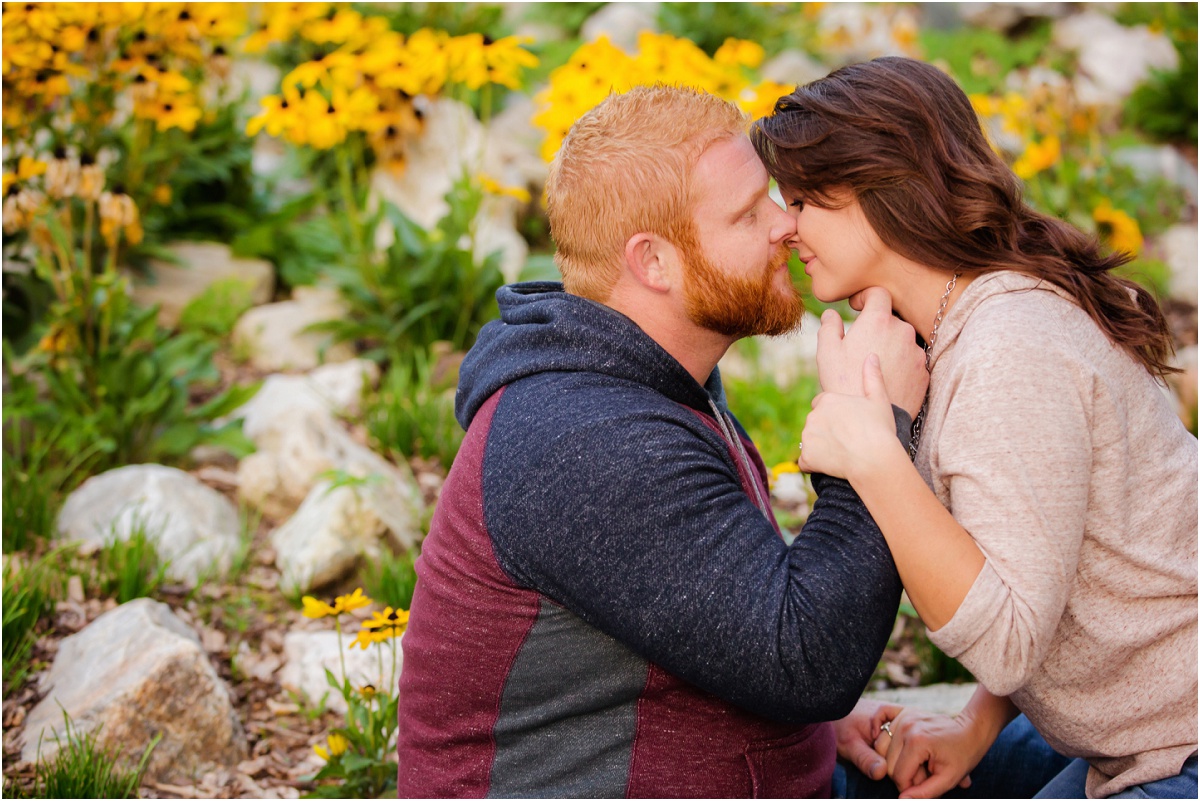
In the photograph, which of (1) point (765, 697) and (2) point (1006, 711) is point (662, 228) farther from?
(2) point (1006, 711)

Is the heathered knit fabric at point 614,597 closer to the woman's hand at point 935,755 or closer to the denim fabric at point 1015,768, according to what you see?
the woman's hand at point 935,755

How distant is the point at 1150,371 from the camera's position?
1921 millimetres

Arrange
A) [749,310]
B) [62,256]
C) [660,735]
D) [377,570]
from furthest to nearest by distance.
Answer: [62,256], [377,570], [749,310], [660,735]

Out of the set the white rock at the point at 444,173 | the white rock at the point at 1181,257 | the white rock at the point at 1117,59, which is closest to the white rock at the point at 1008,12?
the white rock at the point at 1117,59

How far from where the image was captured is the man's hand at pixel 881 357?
1862 mm

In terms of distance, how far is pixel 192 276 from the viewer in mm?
5129

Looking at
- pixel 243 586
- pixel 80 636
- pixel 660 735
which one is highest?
pixel 660 735

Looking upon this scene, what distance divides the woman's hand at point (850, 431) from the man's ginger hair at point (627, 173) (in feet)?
1.38

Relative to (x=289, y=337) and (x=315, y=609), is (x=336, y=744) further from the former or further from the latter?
(x=289, y=337)

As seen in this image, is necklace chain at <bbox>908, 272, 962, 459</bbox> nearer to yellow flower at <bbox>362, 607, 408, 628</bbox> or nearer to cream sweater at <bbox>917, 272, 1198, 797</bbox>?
cream sweater at <bbox>917, 272, 1198, 797</bbox>

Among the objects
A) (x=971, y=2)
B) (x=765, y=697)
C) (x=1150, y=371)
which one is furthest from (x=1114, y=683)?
(x=971, y=2)

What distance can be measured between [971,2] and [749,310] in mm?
9887

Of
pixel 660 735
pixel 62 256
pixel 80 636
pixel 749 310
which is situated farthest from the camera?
pixel 62 256

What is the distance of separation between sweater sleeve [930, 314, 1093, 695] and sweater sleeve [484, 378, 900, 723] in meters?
0.15
